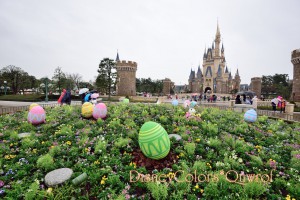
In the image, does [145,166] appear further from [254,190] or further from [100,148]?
[254,190]

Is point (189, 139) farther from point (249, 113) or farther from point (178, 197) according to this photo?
point (249, 113)

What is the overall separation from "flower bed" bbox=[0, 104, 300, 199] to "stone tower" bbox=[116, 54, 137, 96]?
35.7 meters

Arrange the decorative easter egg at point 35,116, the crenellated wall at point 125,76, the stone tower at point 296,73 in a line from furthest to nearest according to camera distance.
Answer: the crenellated wall at point 125,76 → the stone tower at point 296,73 → the decorative easter egg at point 35,116

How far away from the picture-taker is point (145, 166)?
17.1 feet

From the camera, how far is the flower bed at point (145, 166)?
413cm

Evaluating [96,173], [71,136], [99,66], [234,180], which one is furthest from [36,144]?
[99,66]

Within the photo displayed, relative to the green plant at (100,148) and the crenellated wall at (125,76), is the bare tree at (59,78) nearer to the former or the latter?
the crenellated wall at (125,76)

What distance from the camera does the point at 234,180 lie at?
467 cm

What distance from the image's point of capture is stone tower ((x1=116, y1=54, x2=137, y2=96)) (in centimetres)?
4255

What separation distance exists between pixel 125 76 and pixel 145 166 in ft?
128

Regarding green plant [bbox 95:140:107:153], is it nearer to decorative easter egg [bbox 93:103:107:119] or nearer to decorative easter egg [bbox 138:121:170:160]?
decorative easter egg [bbox 138:121:170:160]

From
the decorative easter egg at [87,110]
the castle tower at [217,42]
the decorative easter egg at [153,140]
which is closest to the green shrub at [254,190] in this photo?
the decorative easter egg at [153,140]

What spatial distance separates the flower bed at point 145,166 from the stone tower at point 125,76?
3575cm

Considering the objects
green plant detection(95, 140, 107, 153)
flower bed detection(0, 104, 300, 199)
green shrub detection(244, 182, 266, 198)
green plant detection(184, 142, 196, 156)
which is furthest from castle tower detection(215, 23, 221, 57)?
green shrub detection(244, 182, 266, 198)
